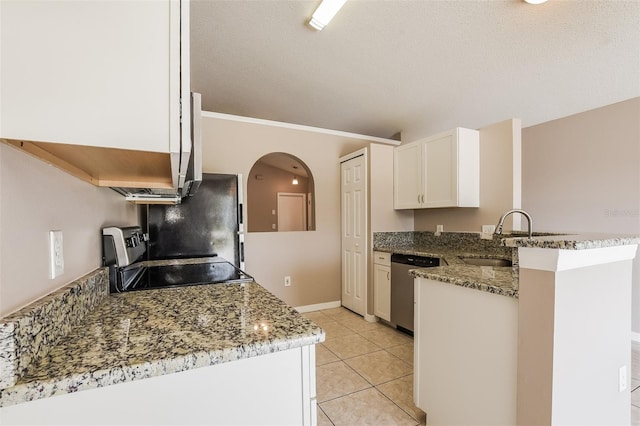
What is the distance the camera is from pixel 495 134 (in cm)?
285

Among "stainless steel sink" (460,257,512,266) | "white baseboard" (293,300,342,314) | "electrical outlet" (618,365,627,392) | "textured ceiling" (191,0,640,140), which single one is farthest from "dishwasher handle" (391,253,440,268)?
"textured ceiling" (191,0,640,140)

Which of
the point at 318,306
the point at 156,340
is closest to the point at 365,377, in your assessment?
the point at 318,306

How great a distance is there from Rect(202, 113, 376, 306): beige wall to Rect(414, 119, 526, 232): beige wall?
1.64m

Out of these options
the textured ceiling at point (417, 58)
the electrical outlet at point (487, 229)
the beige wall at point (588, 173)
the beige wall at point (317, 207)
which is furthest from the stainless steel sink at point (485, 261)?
the beige wall at point (317, 207)

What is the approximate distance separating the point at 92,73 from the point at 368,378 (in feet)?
7.74

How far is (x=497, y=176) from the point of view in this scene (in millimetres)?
2844

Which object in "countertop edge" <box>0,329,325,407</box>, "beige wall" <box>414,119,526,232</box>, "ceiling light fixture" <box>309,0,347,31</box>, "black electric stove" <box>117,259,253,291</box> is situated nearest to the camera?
"countertop edge" <box>0,329,325,407</box>

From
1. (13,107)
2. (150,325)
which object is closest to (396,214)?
(150,325)

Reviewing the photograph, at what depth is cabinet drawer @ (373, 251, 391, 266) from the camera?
3215mm

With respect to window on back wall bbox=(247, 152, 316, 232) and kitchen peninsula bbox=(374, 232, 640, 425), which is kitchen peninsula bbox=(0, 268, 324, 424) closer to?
kitchen peninsula bbox=(374, 232, 640, 425)

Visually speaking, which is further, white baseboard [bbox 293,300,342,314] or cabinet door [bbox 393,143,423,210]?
white baseboard [bbox 293,300,342,314]

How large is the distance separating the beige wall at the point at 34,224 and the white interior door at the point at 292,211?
6.62 m

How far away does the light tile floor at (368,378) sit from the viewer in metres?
1.79

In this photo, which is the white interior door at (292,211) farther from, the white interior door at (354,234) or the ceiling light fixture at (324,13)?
the ceiling light fixture at (324,13)
